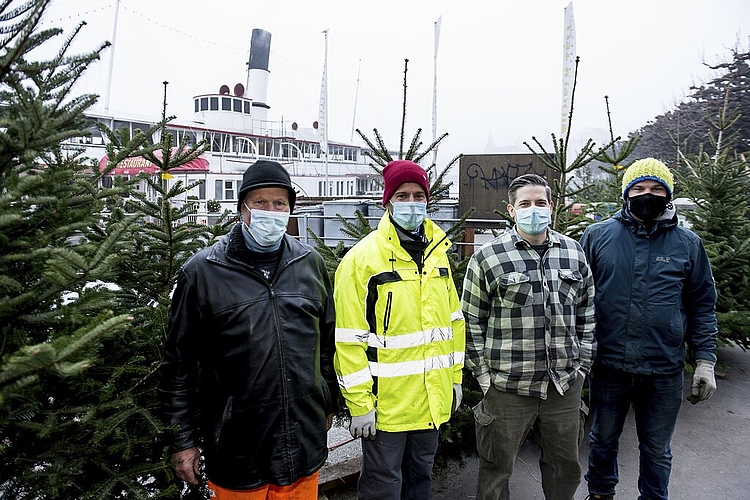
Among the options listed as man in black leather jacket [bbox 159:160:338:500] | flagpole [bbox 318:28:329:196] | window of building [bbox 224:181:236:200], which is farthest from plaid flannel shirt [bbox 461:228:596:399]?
flagpole [bbox 318:28:329:196]

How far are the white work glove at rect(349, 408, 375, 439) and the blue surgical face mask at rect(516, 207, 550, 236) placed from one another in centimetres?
150

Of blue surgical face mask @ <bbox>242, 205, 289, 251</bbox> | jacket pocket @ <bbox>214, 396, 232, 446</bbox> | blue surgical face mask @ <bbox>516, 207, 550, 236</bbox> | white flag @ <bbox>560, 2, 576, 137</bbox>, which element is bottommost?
jacket pocket @ <bbox>214, 396, 232, 446</bbox>

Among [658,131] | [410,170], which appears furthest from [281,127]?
[410,170]

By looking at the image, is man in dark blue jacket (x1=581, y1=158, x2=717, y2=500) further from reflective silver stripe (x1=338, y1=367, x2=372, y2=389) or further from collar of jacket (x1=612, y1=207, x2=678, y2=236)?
reflective silver stripe (x1=338, y1=367, x2=372, y2=389)

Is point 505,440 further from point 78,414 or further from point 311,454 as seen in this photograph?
point 78,414

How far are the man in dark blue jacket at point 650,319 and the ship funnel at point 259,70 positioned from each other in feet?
→ 107

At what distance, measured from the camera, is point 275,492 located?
2352 millimetres

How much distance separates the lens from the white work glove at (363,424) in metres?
2.52

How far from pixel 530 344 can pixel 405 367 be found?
2.74 feet

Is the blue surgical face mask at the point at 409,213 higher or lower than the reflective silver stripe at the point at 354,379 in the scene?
higher

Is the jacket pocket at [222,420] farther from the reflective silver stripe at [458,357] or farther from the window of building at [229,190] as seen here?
the window of building at [229,190]

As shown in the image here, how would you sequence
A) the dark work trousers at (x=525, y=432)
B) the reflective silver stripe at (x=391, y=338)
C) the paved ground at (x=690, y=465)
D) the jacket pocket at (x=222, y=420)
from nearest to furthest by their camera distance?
the jacket pocket at (x=222, y=420) < the reflective silver stripe at (x=391, y=338) < the dark work trousers at (x=525, y=432) < the paved ground at (x=690, y=465)

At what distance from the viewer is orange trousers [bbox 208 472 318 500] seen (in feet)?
7.45

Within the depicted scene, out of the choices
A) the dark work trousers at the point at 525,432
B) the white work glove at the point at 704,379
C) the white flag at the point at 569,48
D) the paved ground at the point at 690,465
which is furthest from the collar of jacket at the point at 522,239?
the white flag at the point at 569,48
